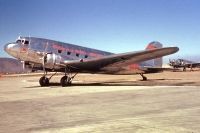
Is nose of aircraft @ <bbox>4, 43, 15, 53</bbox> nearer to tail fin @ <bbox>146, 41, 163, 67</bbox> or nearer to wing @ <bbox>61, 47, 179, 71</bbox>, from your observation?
wing @ <bbox>61, 47, 179, 71</bbox>

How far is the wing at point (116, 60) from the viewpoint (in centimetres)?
2147

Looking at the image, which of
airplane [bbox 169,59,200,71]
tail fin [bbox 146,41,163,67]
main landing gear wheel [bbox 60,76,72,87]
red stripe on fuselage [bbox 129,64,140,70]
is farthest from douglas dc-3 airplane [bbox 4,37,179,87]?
airplane [bbox 169,59,200,71]

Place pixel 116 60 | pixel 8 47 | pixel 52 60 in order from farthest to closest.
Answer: pixel 8 47, pixel 116 60, pixel 52 60

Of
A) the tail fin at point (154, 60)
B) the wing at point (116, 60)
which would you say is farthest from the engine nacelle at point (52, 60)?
the tail fin at point (154, 60)

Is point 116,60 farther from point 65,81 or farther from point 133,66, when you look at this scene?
point 133,66

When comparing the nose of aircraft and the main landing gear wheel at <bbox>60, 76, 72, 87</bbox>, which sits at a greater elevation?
the nose of aircraft

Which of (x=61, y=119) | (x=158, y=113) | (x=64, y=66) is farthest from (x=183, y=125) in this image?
(x=64, y=66)

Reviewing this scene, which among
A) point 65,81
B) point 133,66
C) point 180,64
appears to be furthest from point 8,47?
point 180,64

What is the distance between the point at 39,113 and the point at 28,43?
13464 millimetres

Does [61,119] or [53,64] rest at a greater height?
[53,64]

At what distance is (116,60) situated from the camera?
23.1 metres

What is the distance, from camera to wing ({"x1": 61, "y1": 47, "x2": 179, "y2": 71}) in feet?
70.4

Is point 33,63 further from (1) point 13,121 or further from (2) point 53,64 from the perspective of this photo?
(1) point 13,121

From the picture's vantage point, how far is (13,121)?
9.01 m
